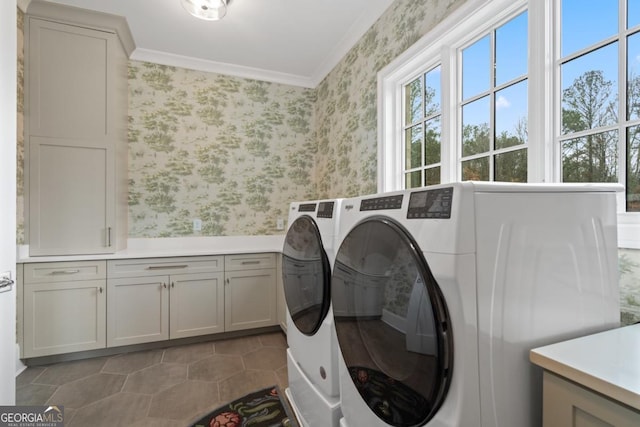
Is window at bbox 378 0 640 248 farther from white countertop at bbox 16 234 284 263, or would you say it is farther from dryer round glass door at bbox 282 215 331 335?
white countertop at bbox 16 234 284 263

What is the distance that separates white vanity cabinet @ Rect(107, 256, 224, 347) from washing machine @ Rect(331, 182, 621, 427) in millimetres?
2099

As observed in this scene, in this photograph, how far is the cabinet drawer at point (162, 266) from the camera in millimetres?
2467

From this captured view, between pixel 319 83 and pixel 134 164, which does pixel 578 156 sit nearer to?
pixel 319 83

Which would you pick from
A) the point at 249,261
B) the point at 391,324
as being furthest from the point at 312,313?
the point at 249,261

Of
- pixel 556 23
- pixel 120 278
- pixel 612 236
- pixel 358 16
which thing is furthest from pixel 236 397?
pixel 358 16

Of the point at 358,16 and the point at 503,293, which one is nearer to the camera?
the point at 503,293

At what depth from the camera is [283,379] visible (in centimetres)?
212

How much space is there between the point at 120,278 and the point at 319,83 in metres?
2.84

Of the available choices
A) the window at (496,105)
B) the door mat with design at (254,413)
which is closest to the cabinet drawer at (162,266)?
the door mat with design at (254,413)

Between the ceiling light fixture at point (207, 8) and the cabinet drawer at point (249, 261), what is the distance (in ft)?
6.53

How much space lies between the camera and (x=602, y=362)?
69cm

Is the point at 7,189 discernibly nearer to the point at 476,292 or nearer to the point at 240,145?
the point at 476,292

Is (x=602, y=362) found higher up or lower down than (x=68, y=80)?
lower down

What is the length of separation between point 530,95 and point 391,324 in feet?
4.12
